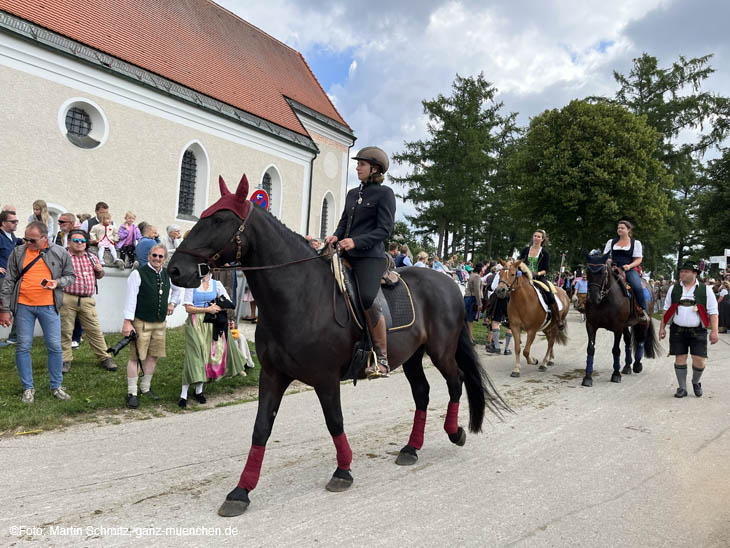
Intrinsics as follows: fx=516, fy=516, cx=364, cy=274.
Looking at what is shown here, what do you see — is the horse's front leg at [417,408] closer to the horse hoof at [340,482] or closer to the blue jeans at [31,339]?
the horse hoof at [340,482]

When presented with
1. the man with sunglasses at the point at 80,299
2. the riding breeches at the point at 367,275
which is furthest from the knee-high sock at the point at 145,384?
the riding breeches at the point at 367,275

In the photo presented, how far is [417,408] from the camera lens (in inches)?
209

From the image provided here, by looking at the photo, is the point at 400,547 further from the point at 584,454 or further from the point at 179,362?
the point at 179,362

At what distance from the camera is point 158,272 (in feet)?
22.7

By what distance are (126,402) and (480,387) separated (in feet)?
14.4

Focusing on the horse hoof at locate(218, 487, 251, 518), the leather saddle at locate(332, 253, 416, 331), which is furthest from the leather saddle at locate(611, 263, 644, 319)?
the horse hoof at locate(218, 487, 251, 518)

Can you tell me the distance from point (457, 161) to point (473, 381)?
3748 cm

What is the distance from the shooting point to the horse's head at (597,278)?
9438 millimetres

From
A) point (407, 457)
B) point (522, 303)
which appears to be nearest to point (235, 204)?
point (407, 457)

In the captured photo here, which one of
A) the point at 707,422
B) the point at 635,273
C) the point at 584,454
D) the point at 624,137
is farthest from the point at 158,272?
the point at 624,137

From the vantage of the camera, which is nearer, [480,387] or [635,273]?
[480,387]

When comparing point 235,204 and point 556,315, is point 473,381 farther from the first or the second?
point 556,315

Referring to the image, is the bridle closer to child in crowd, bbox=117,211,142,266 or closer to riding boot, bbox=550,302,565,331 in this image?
riding boot, bbox=550,302,565,331

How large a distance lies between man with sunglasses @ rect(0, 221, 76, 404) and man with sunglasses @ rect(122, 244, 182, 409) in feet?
2.56
